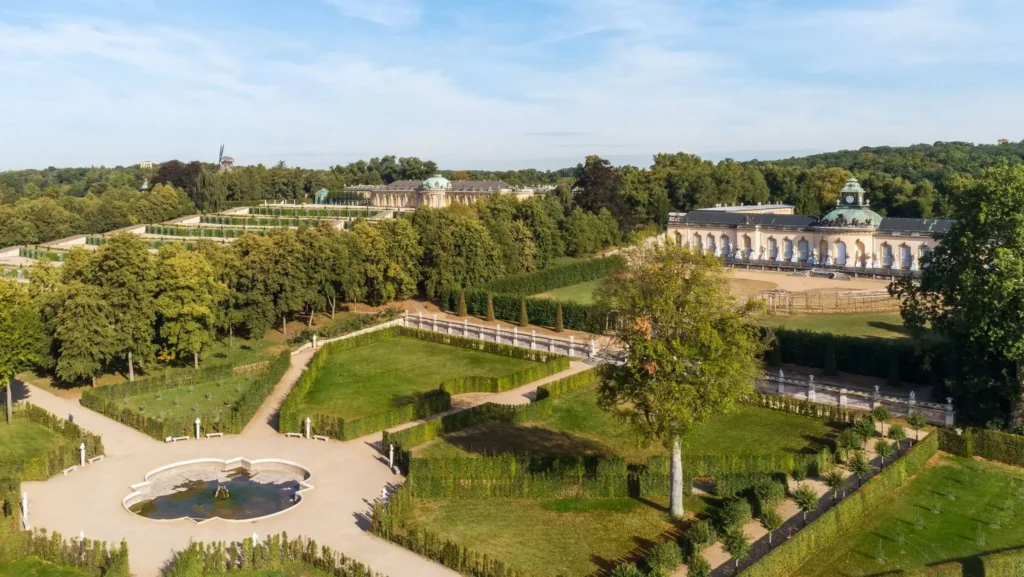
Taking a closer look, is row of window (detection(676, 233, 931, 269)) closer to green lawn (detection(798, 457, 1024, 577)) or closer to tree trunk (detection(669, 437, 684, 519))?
green lawn (detection(798, 457, 1024, 577))

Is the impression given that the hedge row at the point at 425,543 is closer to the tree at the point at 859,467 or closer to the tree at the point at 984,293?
the tree at the point at 859,467

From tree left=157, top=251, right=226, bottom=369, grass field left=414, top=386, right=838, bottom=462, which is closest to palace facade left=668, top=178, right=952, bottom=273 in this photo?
grass field left=414, top=386, right=838, bottom=462

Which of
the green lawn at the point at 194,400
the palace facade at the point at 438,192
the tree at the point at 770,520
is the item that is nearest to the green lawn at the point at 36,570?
the green lawn at the point at 194,400

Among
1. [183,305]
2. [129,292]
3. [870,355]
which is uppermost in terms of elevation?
[129,292]

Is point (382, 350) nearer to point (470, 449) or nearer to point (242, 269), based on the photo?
point (242, 269)

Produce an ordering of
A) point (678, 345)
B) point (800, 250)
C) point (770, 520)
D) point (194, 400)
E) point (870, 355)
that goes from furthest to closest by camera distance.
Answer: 1. point (800, 250)
2. point (870, 355)
3. point (194, 400)
4. point (678, 345)
5. point (770, 520)

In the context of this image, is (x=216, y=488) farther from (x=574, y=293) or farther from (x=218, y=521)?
(x=574, y=293)

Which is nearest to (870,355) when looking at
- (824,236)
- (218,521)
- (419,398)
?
(419,398)

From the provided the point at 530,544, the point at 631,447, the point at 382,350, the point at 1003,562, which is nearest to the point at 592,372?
the point at 631,447
